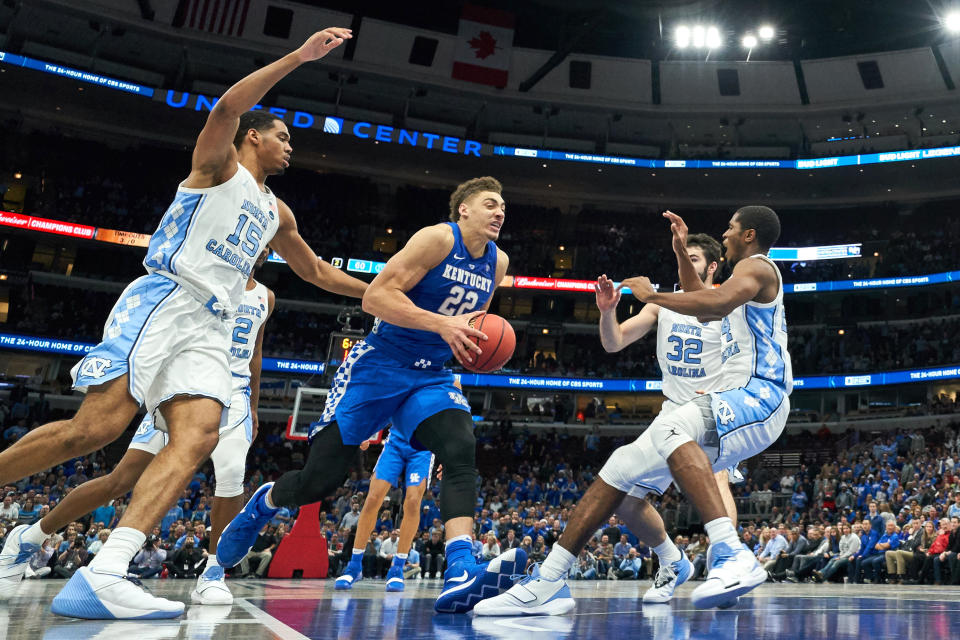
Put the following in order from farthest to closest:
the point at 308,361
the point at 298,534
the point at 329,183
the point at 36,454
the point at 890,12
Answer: the point at 329,183 < the point at 308,361 < the point at 890,12 < the point at 298,534 < the point at 36,454

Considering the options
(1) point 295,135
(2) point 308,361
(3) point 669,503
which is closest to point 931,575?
(3) point 669,503

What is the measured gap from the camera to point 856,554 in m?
13.8

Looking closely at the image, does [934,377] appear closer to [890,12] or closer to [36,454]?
[890,12]

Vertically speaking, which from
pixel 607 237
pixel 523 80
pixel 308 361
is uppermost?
pixel 523 80

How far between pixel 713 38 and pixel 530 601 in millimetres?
29437

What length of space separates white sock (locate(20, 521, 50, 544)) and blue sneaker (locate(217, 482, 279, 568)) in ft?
3.21

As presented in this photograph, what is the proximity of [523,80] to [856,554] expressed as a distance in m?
24.8

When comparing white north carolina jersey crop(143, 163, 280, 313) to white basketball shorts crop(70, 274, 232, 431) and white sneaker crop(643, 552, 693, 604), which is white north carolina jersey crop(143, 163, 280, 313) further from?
white sneaker crop(643, 552, 693, 604)

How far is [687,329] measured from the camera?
6.65 meters

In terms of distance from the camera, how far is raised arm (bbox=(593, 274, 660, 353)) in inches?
189

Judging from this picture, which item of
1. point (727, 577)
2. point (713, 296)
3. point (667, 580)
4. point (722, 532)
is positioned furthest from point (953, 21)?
point (727, 577)

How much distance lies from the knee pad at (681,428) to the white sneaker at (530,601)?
88 centimetres

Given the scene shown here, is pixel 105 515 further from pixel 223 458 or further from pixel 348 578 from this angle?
pixel 223 458

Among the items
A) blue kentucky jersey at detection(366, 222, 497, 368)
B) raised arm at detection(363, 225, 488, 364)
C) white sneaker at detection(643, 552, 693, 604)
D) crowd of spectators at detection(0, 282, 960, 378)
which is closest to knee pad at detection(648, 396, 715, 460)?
raised arm at detection(363, 225, 488, 364)
